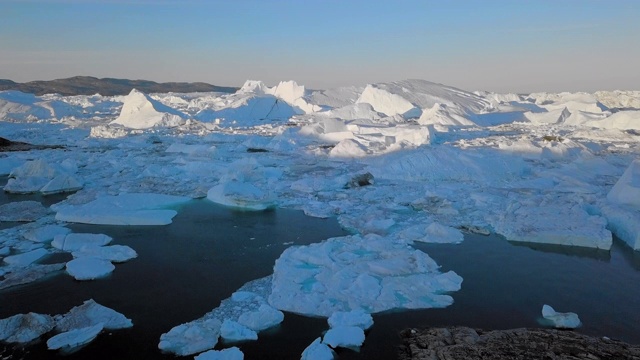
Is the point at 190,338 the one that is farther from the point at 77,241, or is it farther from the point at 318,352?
the point at 77,241

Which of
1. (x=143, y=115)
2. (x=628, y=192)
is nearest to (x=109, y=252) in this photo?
(x=628, y=192)

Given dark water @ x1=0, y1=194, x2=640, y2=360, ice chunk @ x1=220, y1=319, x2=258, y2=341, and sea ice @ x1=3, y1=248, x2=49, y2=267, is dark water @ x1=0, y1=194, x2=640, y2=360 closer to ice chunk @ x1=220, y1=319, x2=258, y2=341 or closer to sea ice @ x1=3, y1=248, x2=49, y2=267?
ice chunk @ x1=220, y1=319, x2=258, y2=341

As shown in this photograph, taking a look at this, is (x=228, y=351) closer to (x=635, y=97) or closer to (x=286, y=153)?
(x=286, y=153)

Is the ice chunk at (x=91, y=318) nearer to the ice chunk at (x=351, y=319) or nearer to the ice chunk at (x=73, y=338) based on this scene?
the ice chunk at (x=73, y=338)

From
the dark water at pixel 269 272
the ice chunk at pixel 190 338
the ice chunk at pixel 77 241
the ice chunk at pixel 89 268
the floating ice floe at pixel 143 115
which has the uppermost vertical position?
the floating ice floe at pixel 143 115

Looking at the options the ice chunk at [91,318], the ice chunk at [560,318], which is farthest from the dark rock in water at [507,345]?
the ice chunk at [91,318]

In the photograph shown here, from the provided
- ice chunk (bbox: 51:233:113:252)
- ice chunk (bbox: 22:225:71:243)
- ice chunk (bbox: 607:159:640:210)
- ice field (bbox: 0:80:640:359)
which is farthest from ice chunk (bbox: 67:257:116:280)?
ice chunk (bbox: 607:159:640:210)

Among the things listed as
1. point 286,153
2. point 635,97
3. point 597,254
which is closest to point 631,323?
point 597,254
